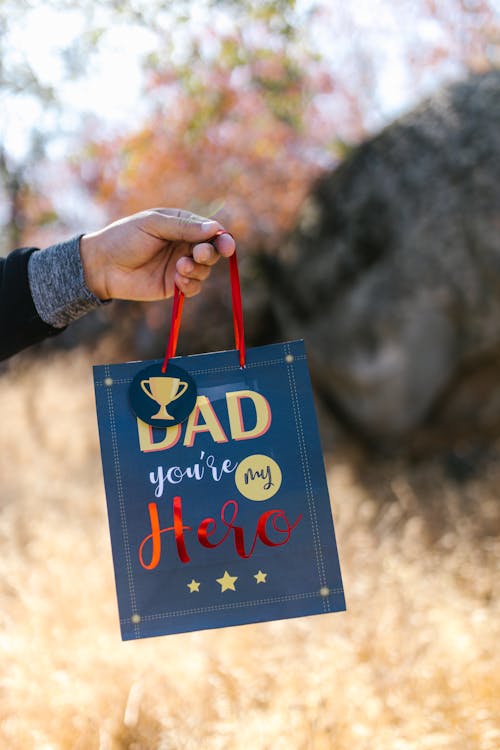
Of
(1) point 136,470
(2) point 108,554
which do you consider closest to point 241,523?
(1) point 136,470

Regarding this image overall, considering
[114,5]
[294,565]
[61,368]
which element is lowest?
[294,565]

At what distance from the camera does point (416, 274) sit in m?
5.46

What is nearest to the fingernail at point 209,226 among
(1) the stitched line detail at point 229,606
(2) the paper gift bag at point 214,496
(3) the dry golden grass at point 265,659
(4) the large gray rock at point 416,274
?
(2) the paper gift bag at point 214,496

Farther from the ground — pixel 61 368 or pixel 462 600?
pixel 61 368

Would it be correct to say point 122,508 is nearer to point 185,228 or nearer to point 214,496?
point 214,496

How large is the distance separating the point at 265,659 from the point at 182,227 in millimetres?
1646

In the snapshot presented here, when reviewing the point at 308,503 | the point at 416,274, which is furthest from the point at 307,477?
the point at 416,274

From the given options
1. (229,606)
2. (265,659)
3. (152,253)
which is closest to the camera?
(229,606)

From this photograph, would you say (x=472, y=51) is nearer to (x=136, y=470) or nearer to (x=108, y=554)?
(x=108, y=554)

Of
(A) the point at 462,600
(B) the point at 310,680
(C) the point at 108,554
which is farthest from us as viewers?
(C) the point at 108,554

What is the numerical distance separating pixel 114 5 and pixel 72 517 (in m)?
2.63

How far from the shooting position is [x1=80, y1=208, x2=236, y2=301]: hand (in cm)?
138

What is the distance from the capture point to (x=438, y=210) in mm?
5527

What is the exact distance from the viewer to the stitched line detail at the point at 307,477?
1.33 m
